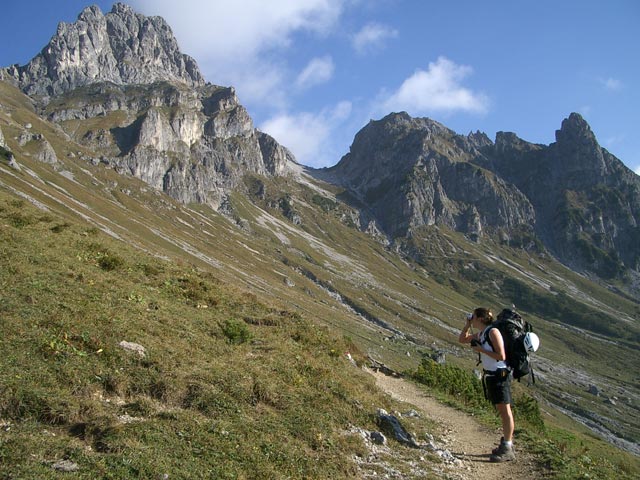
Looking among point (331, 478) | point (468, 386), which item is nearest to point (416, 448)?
point (331, 478)

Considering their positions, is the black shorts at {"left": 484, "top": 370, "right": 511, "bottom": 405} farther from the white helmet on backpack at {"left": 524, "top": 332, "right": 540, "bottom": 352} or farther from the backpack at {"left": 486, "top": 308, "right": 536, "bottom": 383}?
the white helmet on backpack at {"left": 524, "top": 332, "right": 540, "bottom": 352}

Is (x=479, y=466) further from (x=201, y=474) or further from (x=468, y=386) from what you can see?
(x=468, y=386)

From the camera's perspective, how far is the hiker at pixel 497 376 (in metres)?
12.1

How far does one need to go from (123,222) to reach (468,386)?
13674 cm

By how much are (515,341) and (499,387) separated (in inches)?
53.8

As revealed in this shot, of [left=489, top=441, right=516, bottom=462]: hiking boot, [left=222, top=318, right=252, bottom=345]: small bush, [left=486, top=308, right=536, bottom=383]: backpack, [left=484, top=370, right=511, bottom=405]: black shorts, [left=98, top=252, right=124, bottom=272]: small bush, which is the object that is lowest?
[left=98, top=252, right=124, bottom=272]: small bush

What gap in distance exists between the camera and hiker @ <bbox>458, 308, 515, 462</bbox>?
39.6 feet

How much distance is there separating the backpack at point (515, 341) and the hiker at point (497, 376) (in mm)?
234

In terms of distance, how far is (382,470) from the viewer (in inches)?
424

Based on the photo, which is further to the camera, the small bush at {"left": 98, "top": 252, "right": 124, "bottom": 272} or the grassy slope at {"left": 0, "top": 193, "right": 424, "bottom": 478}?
the small bush at {"left": 98, "top": 252, "right": 124, "bottom": 272}

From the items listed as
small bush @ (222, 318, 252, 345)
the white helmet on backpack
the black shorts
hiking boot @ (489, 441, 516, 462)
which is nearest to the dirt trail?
hiking boot @ (489, 441, 516, 462)

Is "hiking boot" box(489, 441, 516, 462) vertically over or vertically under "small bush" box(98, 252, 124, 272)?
over

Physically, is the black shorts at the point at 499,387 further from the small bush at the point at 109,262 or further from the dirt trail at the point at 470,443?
the small bush at the point at 109,262

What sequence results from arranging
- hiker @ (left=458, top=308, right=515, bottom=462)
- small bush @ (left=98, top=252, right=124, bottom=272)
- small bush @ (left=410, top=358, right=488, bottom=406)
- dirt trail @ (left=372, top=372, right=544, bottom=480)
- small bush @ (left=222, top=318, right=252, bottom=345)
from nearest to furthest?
dirt trail @ (left=372, top=372, right=544, bottom=480) < hiker @ (left=458, top=308, right=515, bottom=462) < small bush @ (left=222, top=318, right=252, bottom=345) < small bush @ (left=98, top=252, right=124, bottom=272) < small bush @ (left=410, top=358, right=488, bottom=406)
